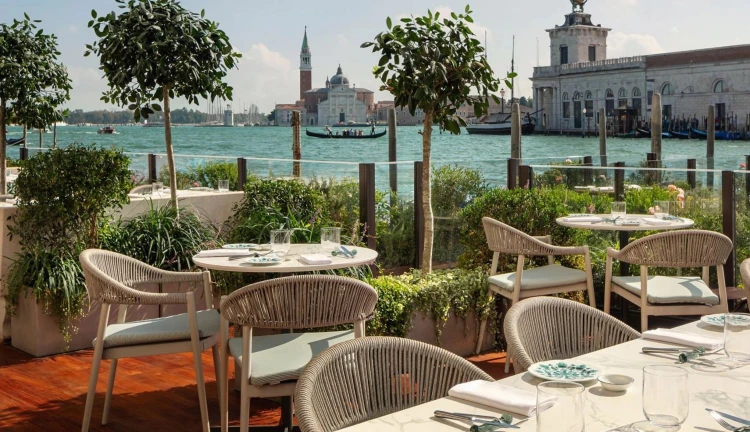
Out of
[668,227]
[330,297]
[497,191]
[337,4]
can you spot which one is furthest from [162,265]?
[337,4]

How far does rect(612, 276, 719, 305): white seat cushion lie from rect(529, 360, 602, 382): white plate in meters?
2.67

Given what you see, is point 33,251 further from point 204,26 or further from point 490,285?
point 490,285

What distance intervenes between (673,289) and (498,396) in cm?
319

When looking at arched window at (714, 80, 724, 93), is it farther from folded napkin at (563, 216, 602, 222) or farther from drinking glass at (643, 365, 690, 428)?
drinking glass at (643, 365, 690, 428)

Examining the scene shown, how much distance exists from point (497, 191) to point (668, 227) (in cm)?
120

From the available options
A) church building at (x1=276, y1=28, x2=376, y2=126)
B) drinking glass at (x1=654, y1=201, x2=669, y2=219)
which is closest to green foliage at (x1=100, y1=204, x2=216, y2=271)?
drinking glass at (x1=654, y1=201, x2=669, y2=219)

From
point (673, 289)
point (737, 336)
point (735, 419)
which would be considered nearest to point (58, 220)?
point (673, 289)

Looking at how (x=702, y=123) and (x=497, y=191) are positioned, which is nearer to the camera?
(x=497, y=191)

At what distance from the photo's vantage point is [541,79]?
260 ft

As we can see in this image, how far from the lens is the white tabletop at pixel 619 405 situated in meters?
1.84

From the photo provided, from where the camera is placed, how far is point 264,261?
13.4 feet

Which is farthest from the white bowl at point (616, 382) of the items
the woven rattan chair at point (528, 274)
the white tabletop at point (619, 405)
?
the woven rattan chair at point (528, 274)

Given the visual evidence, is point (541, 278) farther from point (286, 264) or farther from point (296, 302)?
point (296, 302)

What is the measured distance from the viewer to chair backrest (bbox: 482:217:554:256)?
5.21 meters
